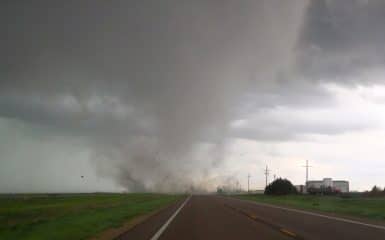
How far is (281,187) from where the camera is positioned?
137 meters

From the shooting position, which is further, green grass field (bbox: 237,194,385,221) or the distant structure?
the distant structure

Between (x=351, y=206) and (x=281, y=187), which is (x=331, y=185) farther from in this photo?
(x=351, y=206)

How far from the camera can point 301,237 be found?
17047mm

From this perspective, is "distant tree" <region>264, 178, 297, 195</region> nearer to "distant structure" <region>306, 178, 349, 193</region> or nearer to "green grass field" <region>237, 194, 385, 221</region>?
"distant structure" <region>306, 178, 349, 193</region>

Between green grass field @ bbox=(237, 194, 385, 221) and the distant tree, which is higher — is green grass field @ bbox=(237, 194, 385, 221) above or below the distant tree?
above

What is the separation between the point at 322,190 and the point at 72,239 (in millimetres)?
116432

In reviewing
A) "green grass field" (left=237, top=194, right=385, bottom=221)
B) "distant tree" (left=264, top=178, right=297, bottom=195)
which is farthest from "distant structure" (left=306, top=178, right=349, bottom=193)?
"green grass field" (left=237, top=194, right=385, bottom=221)

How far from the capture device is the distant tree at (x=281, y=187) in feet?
444

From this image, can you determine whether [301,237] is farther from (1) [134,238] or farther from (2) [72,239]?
(2) [72,239]

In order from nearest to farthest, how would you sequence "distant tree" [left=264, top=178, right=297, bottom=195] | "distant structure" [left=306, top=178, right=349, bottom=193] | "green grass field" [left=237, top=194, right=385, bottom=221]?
"green grass field" [left=237, top=194, right=385, bottom=221]
"distant structure" [left=306, top=178, right=349, bottom=193]
"distant tree" [left=264, top=178, right=297, bottom=195]

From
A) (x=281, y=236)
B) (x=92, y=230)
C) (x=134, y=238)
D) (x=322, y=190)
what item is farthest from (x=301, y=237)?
(x=322, y=190)

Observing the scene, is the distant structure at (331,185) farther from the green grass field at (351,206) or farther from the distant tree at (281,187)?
the green grass field at (351,206)

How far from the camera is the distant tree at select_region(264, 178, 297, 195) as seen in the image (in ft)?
444

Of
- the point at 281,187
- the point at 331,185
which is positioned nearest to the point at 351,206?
the point at 331,185
